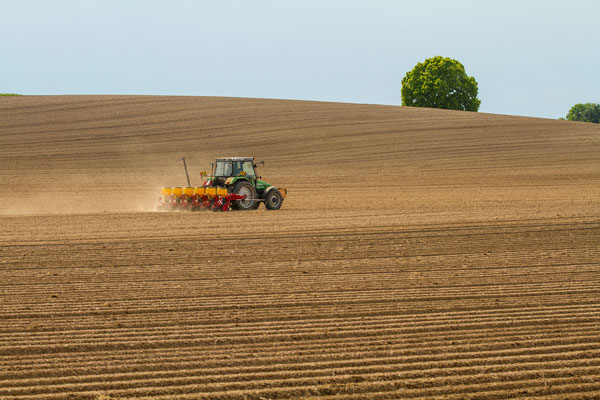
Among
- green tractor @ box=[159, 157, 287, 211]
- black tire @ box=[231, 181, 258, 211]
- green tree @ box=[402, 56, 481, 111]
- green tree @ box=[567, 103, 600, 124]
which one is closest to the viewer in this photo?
green tractor @ box=[159, 157, 287, 211]

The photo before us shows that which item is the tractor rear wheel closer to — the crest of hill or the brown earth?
the brown earth

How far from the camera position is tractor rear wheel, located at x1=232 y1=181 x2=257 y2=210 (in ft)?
68.2

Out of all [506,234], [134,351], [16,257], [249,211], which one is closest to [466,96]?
[249,211]

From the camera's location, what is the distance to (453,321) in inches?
303

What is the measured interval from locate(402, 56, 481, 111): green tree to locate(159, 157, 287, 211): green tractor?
47.7 meters

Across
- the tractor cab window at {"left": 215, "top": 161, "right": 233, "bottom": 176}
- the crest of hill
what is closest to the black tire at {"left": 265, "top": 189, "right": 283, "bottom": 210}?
the tractor cab window at {"left": 215, "top": 161, "right": 233, "bottom": 176}

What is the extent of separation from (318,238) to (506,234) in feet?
12.1

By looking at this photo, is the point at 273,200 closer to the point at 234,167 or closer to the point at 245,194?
the point at 245,194

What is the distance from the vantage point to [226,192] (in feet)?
66.3

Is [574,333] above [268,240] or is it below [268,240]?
below

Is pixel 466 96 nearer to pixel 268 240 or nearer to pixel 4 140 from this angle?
pixel 4 140

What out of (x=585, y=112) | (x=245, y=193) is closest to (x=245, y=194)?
(x=245, y=193)

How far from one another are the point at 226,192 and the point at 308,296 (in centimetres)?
1151

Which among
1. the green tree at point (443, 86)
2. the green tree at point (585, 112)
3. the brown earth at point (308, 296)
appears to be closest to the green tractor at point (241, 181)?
the brown earth at point (308, 296)
